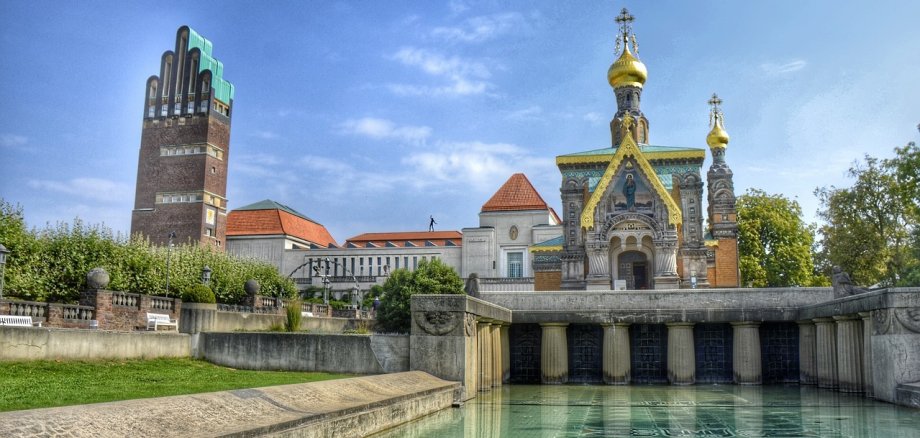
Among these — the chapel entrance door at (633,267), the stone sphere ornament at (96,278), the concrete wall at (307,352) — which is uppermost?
the chapel entrance door at (633,267)

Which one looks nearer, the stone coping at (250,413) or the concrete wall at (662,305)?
the stone coping at (250,413)

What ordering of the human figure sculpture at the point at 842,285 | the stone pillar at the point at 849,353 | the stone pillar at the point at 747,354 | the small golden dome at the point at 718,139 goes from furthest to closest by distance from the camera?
the small golden dome at the point at 718,139 < the stone pillar at the point at 747,354 < the human figure sculpture at the point at 842,285 < the stone pillar at the point at 849,353

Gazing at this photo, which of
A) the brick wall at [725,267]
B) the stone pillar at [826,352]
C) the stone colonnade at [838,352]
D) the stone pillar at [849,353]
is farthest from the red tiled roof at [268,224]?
the stone pillar at [849,353]

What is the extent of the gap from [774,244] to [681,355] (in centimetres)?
4091

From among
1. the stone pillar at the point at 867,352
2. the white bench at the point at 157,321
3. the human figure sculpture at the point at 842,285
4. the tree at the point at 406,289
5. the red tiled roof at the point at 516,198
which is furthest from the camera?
the red tiled roof at the point at 516,198

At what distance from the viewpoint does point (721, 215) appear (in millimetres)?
54719

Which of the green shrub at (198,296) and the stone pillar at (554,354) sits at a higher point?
the green shrub at (198,296)

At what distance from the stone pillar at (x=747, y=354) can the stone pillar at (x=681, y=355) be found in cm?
150

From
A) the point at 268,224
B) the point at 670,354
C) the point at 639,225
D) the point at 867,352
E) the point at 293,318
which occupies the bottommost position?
the point at 670,354

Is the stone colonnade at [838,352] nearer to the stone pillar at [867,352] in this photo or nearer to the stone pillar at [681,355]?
the stone pillar at [867,352]

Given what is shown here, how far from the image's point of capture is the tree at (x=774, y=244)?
200 ft

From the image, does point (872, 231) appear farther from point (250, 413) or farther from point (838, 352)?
point (250, 413)

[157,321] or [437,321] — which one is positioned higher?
[437,321]

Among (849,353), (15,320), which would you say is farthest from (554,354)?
(15,320)
